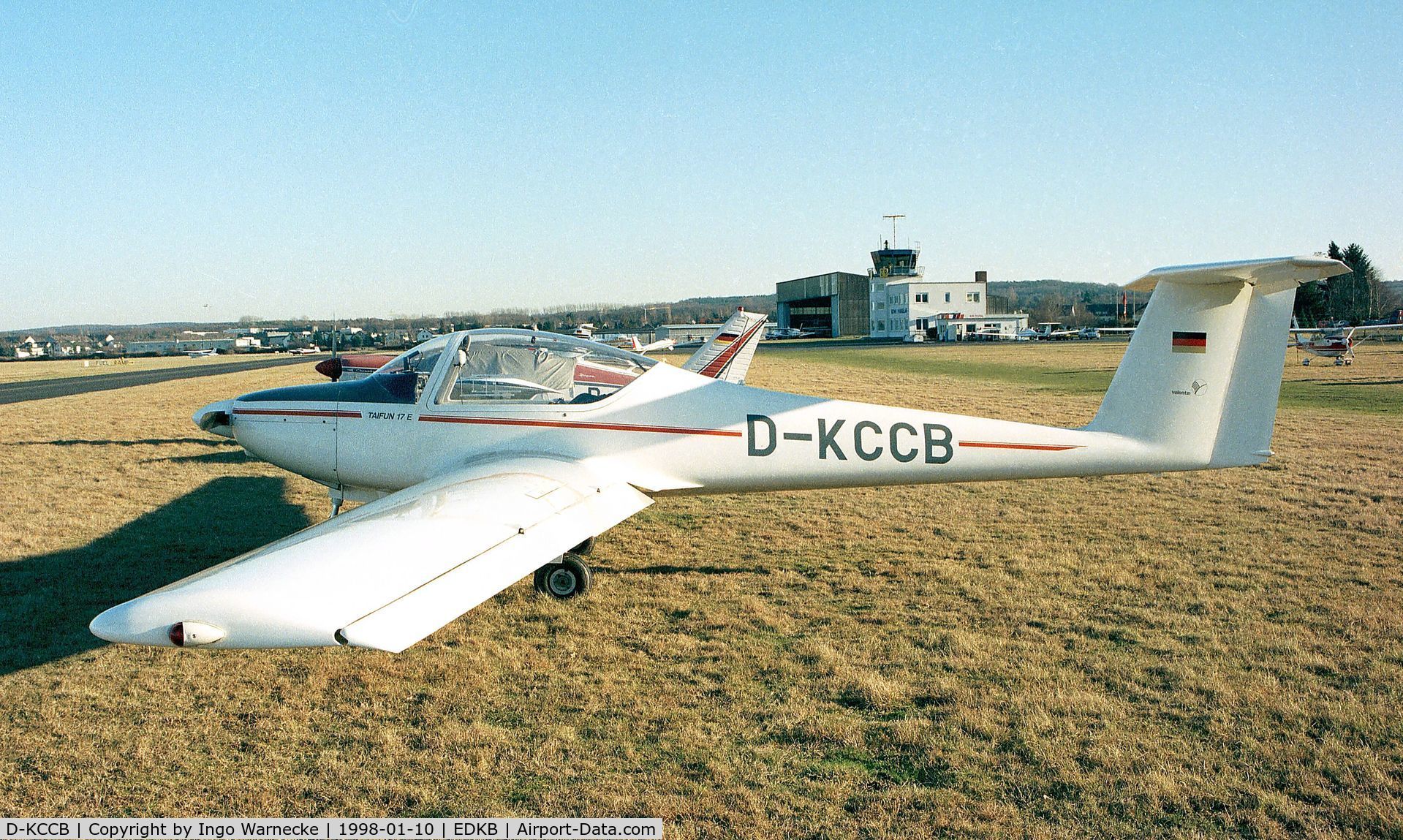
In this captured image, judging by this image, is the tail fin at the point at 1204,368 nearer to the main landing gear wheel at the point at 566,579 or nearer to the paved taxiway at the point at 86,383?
the main landing gear wheel at the point at 566,579

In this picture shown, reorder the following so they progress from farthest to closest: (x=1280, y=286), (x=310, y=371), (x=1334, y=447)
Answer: (x=310, y=371) → (x=1334, y=447) → (x=1280, y=286)

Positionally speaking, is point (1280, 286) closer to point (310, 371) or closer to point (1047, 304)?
point (310, 371)

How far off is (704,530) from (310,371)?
1514 inches

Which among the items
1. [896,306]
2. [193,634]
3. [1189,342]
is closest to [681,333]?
[896,306]

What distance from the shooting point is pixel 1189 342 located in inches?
258

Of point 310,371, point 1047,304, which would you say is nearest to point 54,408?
point 310,371

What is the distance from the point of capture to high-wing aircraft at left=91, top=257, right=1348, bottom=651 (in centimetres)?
638

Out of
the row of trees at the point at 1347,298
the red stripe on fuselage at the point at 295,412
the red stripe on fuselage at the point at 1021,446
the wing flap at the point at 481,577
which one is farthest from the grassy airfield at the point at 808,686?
the row of trees at the point at 1347,298

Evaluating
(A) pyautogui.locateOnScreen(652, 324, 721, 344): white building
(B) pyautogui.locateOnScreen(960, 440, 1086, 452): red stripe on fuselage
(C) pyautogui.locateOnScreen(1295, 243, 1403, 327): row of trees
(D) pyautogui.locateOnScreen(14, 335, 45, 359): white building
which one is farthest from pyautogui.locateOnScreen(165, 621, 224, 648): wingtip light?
(D) pyautogui.locateOnScreen(14, 335, 45, 359): white building

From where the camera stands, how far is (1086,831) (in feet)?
11.1

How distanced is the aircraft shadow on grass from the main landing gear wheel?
3.00 m

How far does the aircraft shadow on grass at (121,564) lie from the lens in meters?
5.64

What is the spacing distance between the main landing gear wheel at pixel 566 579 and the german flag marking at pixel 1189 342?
16.3ft

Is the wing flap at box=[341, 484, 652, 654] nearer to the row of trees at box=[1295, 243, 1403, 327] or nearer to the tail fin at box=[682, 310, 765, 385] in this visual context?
the tail fin at box=[682, 310, 765, 385]
